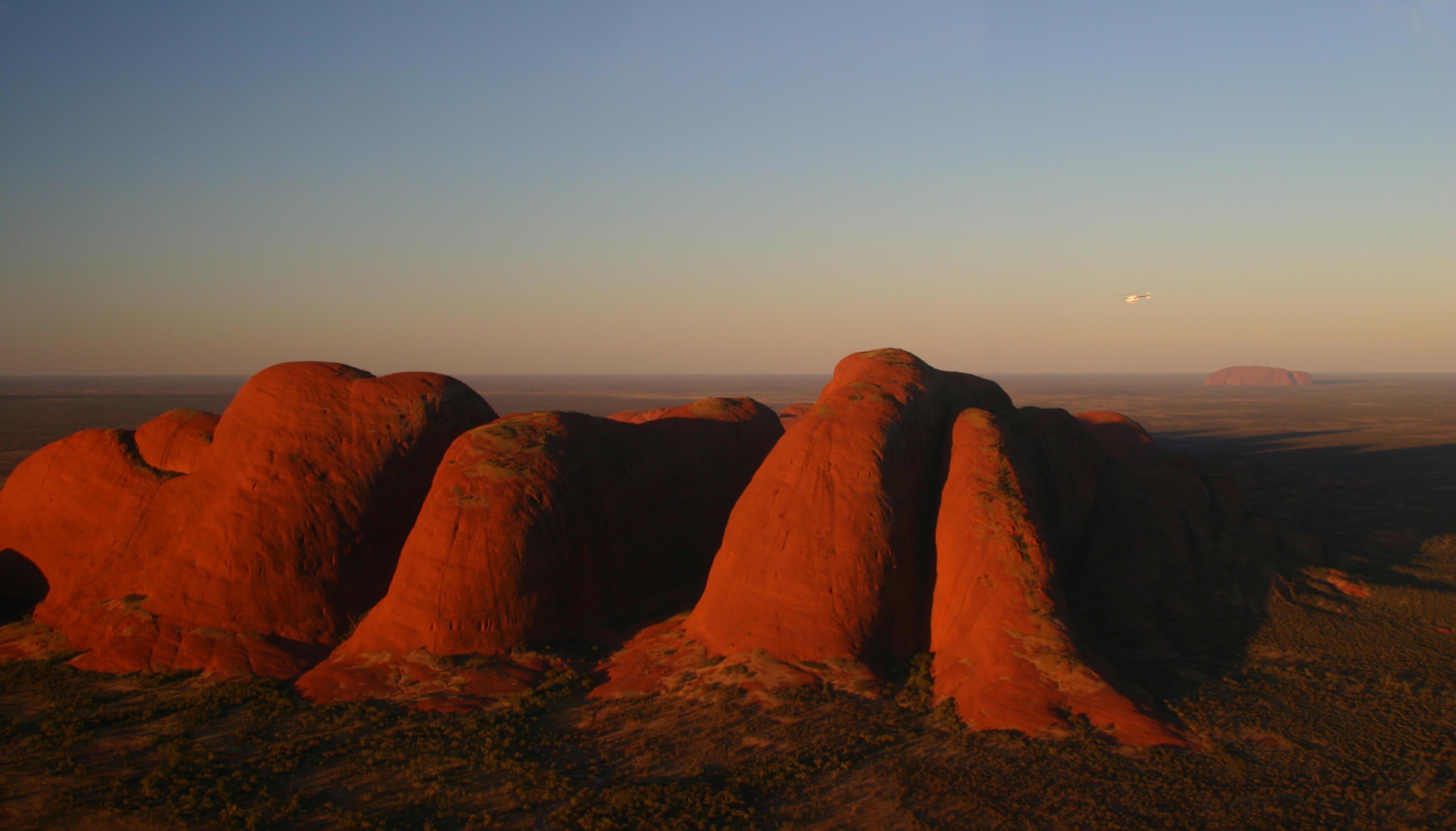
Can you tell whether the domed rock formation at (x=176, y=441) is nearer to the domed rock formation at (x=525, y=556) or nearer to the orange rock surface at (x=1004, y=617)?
the domed rock formation at (x=525, y=556)

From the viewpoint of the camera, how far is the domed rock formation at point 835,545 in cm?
1166

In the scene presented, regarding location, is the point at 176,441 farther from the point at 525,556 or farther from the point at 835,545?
the point at 835,545

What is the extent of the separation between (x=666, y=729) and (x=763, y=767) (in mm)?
1560

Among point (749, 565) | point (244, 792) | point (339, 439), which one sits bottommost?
point (244, 792)

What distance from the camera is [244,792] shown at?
27.9ft

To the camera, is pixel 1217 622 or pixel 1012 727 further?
pixel 1217 622

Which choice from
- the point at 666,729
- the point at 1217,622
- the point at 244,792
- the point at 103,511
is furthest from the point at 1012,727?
the point at 103,511

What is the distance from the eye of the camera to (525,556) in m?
A: 12.2

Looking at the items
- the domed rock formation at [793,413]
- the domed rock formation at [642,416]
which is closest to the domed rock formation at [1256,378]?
the domed rock formation at [793,413]

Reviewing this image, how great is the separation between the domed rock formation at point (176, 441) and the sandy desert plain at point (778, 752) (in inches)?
174

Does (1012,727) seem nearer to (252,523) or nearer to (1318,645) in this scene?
(1318,645)

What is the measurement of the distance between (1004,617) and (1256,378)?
202421 millimetres

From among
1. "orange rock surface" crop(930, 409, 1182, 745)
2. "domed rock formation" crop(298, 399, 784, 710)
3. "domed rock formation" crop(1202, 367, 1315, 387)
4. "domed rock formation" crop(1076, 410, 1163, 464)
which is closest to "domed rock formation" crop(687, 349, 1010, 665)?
"orange rock surface" crop(930, 409, 1182, 745)

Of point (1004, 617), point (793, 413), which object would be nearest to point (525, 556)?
point (1004, 617)
